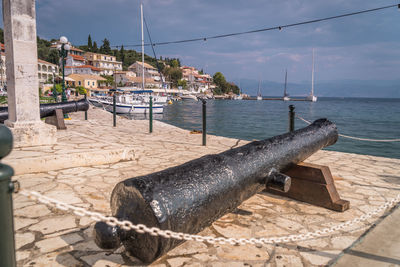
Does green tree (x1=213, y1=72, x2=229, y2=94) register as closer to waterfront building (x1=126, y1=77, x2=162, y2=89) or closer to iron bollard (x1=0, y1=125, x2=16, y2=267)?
waterfront building (x1=126, y1=77, x2=162, y2=89)

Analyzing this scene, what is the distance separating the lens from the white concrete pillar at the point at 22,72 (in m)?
5.02

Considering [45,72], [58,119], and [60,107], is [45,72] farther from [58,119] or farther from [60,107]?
[58,119]

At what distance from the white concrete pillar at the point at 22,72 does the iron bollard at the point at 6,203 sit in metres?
4.61

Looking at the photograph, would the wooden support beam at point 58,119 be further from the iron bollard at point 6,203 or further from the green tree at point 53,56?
the green tree at point 53,56

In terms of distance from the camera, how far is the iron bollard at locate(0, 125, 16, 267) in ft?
3.78

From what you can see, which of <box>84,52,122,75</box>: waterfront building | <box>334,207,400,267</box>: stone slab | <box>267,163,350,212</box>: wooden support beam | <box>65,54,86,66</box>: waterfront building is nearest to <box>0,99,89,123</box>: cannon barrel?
<box>267,163,350,212</box>: wooden support beam

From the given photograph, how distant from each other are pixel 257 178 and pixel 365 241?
3.88 ft

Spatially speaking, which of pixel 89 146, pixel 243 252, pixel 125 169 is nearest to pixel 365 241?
pixel 243 252

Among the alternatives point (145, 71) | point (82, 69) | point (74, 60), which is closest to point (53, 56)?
point (74, 60)

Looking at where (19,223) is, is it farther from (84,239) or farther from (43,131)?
(43,131)

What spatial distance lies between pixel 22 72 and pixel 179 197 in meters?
4.76

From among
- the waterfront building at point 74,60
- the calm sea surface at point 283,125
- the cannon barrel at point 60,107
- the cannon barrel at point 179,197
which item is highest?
the waterfront building at point 74,60

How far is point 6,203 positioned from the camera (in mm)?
1182

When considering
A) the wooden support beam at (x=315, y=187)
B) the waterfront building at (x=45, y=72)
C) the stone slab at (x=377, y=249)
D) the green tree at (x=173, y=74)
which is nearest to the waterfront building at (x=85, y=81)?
the waterfront building at (x=45, y=72)
